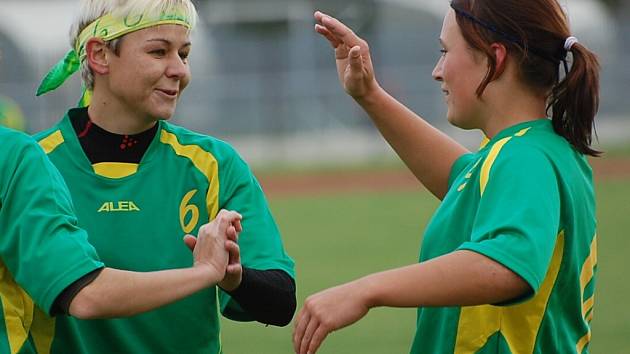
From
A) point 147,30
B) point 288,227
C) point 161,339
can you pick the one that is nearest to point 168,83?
point 147,30

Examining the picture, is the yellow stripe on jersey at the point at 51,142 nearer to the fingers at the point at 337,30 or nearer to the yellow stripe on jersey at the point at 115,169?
the yellow stripe on jersey at the point at 115,169

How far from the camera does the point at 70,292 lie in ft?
9.86

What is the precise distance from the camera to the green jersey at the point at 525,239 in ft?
9.89

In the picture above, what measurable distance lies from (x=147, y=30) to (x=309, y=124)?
80.9ft

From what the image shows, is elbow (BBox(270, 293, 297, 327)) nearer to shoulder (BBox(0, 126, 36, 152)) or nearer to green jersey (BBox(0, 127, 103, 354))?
green jersey (BBox(0, 127, 103, 354))

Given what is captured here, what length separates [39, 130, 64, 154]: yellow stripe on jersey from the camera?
3793 millimetres

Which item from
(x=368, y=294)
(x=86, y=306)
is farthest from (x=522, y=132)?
(x=86, y=306)

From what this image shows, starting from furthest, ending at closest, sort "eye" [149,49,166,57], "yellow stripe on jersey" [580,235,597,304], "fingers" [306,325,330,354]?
1. "eye" [149,49,166,57]
2. "yellow stripe on jersey" [580,235,597,304]
3. "fingers" [306,325,330,354]

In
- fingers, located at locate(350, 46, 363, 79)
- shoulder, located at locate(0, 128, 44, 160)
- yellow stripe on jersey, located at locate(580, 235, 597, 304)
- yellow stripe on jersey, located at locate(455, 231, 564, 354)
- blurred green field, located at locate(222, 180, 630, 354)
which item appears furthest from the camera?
blurred green field, located at locate(222, 180, 630, 354)

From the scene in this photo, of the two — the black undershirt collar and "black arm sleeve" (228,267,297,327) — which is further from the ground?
the black undershirt collar

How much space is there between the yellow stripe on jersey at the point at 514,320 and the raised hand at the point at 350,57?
41.0 inches

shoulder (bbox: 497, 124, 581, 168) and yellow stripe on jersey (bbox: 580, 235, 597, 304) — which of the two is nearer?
shoulder (bbox: 497, 124, 581, 168)

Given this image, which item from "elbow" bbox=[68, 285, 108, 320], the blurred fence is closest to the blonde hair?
"elbow" bbox=[68, 285, 108, 320]

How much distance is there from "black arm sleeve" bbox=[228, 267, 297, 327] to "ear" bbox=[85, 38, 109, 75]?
3.02 ft
